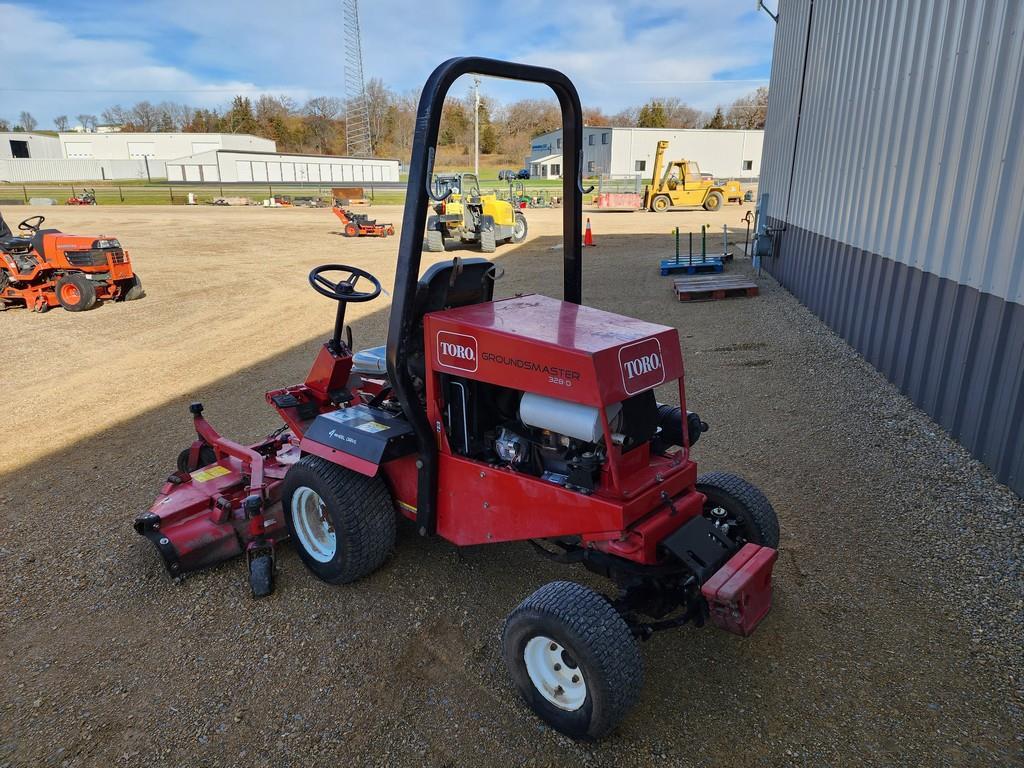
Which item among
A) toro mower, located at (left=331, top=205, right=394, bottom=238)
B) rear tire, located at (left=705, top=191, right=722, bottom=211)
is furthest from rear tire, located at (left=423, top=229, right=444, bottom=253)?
rear tire, located at (left=705, top=191, right=722, bottom=211)

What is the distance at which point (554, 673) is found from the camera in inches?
106

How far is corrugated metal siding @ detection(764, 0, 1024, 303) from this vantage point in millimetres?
4668

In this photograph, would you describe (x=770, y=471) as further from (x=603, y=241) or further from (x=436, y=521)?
(x=603, y=241)

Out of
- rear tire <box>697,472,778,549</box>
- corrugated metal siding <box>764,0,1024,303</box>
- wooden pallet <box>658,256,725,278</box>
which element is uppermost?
corrugated metal siding <box>764,0,1024,303</box>

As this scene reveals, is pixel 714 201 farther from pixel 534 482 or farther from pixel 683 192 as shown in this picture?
pixel 534 482

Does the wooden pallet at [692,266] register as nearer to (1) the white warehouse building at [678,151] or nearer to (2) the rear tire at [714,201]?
(2) the rear tire at [714,201]

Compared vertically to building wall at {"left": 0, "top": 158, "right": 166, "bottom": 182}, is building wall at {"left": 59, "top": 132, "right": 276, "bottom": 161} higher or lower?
higher

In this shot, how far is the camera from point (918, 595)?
11.1 ft

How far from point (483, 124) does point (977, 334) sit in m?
60.2

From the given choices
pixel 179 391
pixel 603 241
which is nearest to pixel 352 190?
pixel 603 241

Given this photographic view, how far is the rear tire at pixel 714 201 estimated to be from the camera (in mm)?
28703

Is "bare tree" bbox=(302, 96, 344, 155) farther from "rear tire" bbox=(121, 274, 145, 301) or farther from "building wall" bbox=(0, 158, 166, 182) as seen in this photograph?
"rear tire" bbox=(121, 274, 145, 301)

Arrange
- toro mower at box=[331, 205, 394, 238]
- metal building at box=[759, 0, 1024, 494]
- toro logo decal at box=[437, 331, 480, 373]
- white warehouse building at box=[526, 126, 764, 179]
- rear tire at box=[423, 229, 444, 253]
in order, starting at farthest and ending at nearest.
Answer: white warehouse building at box=[526, 126, 764, 179]
toro mower at box=[331, 205, 394, 238]
rear tire at box=[423, 229, 444, 253]
metal building at box=[759, 0, 1024, 494]
toro logo decal at box=[437, 331, 480, 373]

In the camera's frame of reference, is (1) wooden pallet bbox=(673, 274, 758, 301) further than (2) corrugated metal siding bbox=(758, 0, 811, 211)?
No
